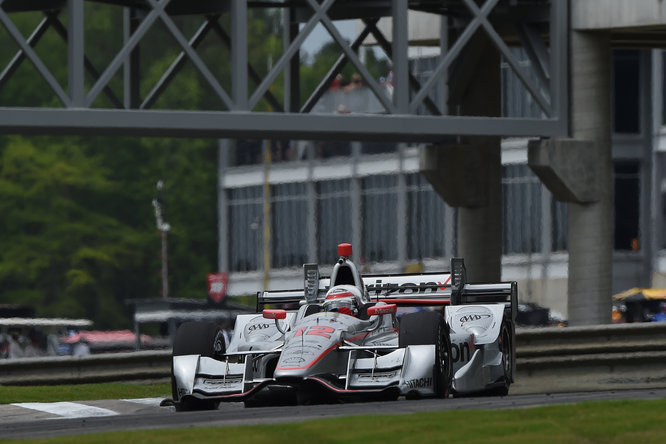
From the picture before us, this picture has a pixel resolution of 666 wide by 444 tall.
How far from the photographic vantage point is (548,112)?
26938 millimetres

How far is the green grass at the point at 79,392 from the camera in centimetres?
1892

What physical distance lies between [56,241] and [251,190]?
28.7ft

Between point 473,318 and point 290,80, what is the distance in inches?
421

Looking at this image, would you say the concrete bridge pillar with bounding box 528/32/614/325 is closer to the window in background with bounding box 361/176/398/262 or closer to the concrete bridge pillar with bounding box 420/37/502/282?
the concrete bridge pillar with bounding box 420/37/502/282

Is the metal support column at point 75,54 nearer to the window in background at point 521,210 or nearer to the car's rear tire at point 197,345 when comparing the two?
the car's rear tire at point 197,345

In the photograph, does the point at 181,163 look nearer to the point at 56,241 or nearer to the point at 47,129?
the point at 56,241

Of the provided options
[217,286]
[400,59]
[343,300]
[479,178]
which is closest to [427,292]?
[343,300]

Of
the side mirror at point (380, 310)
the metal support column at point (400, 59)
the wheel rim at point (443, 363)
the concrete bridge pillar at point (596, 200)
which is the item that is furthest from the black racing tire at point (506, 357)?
the concrete bridge pillar at point (596, 200)

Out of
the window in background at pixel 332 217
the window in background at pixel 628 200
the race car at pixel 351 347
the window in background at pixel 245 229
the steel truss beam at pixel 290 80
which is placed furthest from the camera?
the window in background at pixel 245 229

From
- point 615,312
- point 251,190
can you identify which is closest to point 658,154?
point 615,312

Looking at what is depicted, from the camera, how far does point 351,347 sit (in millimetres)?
16484

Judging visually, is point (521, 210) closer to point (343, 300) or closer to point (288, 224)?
point (288, 224)

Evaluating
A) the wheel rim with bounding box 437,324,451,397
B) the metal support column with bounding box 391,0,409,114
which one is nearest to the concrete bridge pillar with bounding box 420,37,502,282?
the metal support column with bounding box 391,0,409,114

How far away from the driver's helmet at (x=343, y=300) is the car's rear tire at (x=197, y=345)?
1073 millimetres
